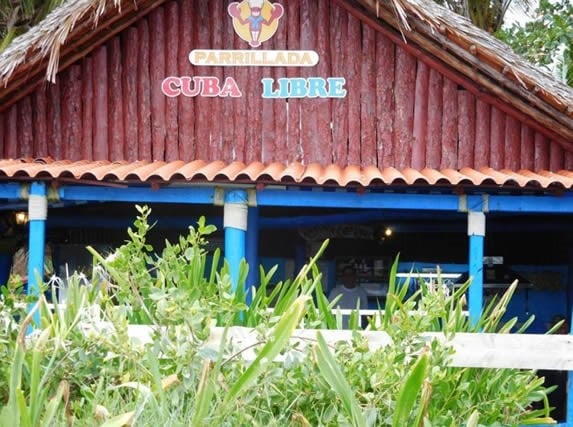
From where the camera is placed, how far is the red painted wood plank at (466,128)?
7.38m

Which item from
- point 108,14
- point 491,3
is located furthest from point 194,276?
point 491,3

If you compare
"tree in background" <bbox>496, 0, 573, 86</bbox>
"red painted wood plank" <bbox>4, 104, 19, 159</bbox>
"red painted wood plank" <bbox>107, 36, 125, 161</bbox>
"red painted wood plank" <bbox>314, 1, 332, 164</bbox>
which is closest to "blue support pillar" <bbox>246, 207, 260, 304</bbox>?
"red painted wood plank" <bbox>314, 1, 332, 164</bbox>

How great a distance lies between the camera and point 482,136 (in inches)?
291

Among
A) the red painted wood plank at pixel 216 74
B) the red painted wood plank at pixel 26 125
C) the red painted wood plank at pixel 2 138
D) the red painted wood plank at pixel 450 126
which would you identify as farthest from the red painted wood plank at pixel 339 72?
the red painted wood plank at pixel 2 138

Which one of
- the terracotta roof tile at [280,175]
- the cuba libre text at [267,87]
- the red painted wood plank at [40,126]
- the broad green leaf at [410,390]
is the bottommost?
the broad green leaf at [410,390]

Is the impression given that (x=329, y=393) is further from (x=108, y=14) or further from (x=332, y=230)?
(x=332, y=230)

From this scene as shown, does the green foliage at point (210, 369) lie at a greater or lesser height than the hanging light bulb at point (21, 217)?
lesser

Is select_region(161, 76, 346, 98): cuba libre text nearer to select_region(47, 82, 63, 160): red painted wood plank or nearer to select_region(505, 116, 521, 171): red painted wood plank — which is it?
select_region(47, 82, 63, 160): red painted wood plank

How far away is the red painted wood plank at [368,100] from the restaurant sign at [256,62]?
0.23 metres

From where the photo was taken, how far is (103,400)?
7.97 feet

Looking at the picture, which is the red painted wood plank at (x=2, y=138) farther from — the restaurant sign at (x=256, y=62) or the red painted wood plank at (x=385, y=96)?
the red painted wood plank at (x=385, y=96)

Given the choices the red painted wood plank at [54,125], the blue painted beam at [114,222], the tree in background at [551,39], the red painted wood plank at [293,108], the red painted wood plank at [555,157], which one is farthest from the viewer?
Result: the tree in background at [551,39]

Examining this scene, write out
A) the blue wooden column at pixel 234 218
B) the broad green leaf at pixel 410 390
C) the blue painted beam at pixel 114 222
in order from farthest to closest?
the blue painted beam at pixel 114 222 → the blue wooden column at pixel 234 218 → the broad green leaf at pixel 410 390

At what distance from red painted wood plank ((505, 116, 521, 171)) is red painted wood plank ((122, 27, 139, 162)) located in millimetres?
3762
